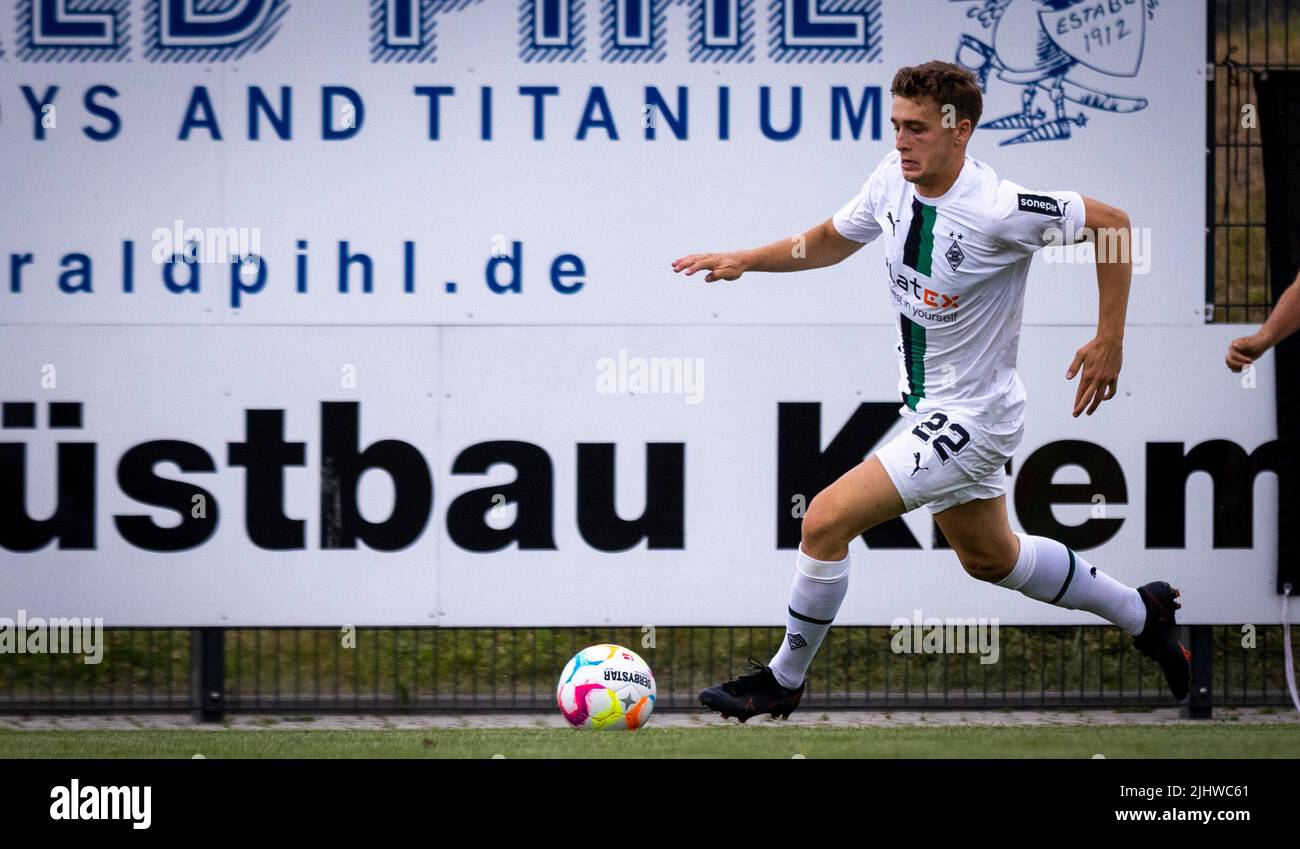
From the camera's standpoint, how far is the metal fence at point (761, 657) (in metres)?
6.95

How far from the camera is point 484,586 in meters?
6.84

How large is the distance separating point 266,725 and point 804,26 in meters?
3.85

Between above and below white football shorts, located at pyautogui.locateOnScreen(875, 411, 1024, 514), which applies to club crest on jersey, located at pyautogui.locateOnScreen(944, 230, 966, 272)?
above

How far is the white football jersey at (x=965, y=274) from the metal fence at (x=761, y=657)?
78.9 inches

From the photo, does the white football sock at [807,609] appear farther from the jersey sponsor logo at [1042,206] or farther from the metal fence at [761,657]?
the metal fence at [761,657]

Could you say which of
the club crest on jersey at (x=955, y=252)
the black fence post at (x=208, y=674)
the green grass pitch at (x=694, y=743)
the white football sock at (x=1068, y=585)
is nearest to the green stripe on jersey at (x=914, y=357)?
the club crest on jersey at (x=955, y=252)

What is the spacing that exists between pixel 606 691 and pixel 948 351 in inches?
67.1

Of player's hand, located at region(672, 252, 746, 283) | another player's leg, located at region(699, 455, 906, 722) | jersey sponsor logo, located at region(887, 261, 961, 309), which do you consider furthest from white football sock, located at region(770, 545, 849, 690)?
player's hand, located at region(672, 252, 746, 283)

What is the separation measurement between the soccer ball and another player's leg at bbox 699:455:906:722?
0.38 metres

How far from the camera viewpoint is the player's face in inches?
200

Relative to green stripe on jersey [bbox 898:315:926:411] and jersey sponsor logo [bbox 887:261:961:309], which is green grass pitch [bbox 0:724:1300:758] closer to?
green stripe on jersey [bbox 898:315:926:411]

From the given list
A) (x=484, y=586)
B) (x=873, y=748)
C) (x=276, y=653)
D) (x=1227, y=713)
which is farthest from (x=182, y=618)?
(x=1227, y=713)

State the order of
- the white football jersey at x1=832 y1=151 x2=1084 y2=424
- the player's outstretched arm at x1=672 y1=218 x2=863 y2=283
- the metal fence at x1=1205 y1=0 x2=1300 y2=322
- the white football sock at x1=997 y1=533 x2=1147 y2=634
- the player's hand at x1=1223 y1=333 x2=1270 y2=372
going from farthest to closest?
the metal fence at x1=1205 y1=0 x2=1300 y2=322 → the player's outstretched arm at x1=672 y1=218 x2=863 y2=283 → the white football sock at x1=997 y1=533 x2=1147 y2=634 → the white football jersey at x1=832 y1=151 x2=1084 y2=424 → the player's hand at x1=1223 y1=333 x2=1270 y2=372

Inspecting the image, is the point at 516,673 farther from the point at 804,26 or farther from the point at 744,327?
the point at 804,26
